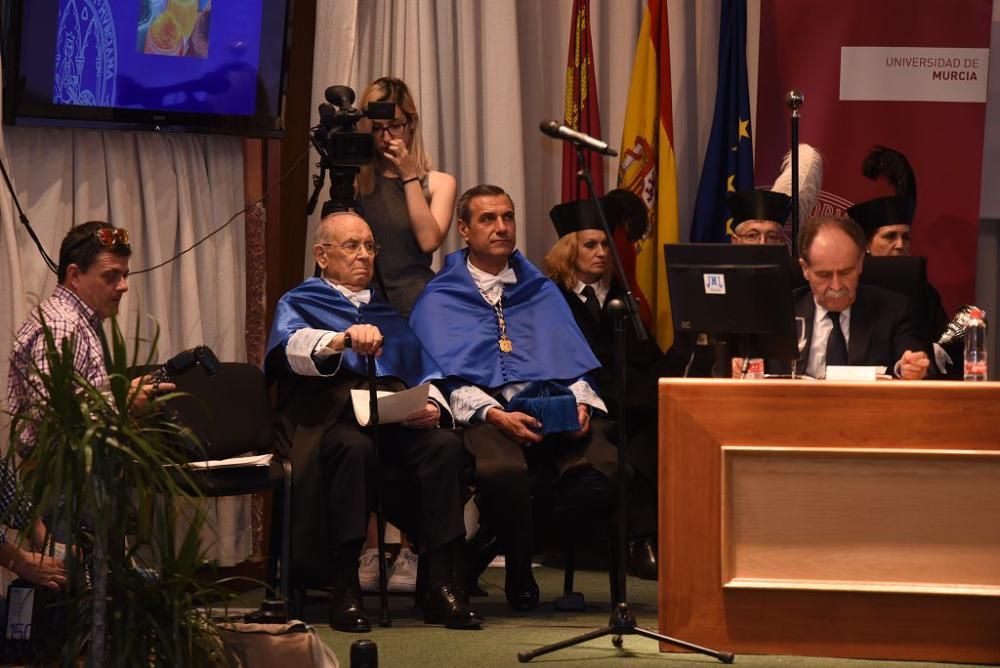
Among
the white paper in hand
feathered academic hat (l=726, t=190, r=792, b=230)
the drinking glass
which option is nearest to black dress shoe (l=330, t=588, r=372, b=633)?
the white paper in hand

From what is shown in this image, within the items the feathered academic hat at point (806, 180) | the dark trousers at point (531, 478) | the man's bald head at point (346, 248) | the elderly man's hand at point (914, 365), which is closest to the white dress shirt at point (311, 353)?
the man's bald head at point (346, 248)

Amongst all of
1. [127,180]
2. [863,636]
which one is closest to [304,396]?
[127,180]

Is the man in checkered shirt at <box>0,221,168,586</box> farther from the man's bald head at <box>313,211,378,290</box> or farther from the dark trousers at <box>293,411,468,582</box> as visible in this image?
the man's bald head at <box>313,211,378,290</box>

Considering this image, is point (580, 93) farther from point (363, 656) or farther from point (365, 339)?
point (363, 656)

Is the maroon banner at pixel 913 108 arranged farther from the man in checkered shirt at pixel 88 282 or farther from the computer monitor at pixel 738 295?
the man in checkered shirt at pixel 88 282

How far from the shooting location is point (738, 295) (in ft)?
14.2

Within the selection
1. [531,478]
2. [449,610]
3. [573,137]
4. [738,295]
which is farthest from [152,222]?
[738,295]

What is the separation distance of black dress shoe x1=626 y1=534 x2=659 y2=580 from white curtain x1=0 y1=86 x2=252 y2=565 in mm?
1556

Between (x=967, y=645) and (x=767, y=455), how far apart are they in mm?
766

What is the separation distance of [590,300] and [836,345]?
1452mm

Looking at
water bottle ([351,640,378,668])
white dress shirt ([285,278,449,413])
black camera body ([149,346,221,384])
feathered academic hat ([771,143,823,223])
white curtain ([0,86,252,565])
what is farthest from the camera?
feathered academic hat ([771,143,823,223])

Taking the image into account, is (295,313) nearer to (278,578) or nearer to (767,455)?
(278,578)

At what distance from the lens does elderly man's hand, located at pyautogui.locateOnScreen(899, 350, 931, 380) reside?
446 centimetres

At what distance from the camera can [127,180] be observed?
18.9 ft
